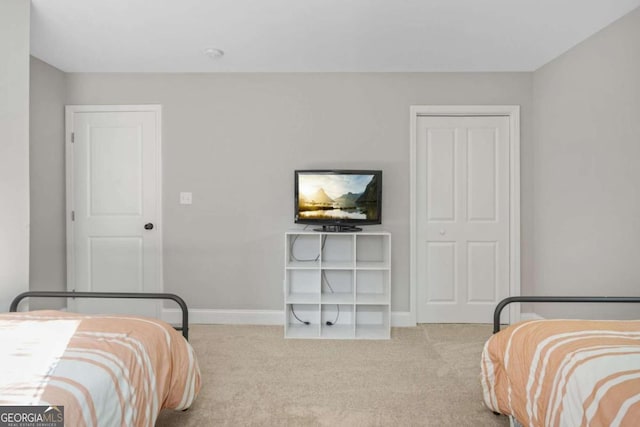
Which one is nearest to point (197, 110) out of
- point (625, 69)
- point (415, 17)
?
point (415, 17)

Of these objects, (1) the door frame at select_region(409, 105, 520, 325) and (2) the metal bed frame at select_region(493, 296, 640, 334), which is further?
(1) the door frame at select_region(409, 105, 520, 325)

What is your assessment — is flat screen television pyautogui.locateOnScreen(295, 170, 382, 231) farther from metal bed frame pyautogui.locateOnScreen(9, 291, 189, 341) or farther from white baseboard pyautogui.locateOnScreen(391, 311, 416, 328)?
metal bed frame pyautogui.locateOnScreen(9, 291, 189, 341)

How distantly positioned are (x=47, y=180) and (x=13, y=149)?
1.28m

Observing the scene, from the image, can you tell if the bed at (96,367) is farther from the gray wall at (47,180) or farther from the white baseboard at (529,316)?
the white baseboard at (529,316)

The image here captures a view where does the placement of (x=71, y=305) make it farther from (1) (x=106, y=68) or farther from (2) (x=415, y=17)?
(2) (x=415, y=17)

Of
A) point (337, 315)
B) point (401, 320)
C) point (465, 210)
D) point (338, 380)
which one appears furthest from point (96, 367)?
point (465, 210)

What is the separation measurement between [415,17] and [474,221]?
1958 mm

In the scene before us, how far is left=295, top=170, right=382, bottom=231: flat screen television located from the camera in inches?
129

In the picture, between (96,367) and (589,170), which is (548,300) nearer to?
(589,170)

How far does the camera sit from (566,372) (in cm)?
128

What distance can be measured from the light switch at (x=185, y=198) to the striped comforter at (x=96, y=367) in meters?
1.83

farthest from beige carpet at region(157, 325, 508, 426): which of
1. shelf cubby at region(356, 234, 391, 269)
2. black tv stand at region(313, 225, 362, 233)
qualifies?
black tv stand at region(313, 225, 362, 233)

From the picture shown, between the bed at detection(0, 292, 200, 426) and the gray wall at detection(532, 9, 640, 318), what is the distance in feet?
9.50

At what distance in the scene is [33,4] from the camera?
2354mm
